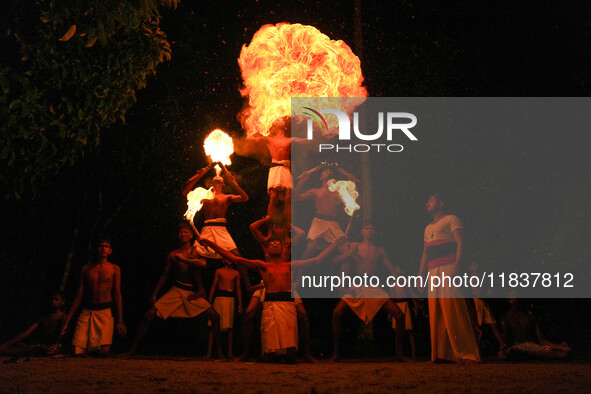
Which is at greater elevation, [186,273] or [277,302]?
[186,273]

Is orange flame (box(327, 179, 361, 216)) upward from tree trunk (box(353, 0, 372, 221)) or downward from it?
downward

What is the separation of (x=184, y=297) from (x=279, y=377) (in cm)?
316

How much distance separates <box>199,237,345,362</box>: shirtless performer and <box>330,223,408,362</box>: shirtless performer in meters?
0.64

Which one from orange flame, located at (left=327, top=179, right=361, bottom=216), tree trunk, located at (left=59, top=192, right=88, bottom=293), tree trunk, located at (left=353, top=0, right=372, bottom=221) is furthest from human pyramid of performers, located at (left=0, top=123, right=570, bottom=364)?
tree trunk, located at (left=59, top=192, right=88, bottom=293)

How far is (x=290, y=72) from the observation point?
1107cm

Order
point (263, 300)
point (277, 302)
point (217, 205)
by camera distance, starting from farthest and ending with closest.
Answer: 1. point (217, 205)
2. point (263, 300)
3. point (277, 302)

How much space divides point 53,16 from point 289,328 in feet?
15.7

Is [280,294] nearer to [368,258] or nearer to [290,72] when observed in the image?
[368,258]

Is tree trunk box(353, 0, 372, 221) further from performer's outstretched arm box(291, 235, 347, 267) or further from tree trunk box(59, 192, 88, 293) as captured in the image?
tree trunk box(59, 192, 88, 293)

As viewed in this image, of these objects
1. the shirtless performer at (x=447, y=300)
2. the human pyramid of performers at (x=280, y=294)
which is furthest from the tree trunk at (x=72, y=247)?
the shirtless performer at (x=447, y=300)

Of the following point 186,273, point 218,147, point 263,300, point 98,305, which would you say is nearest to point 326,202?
point 218,147

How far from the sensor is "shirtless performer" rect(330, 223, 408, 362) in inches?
374

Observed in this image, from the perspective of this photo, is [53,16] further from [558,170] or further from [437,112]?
[558,170]

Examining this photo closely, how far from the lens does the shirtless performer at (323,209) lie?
10938 mm
